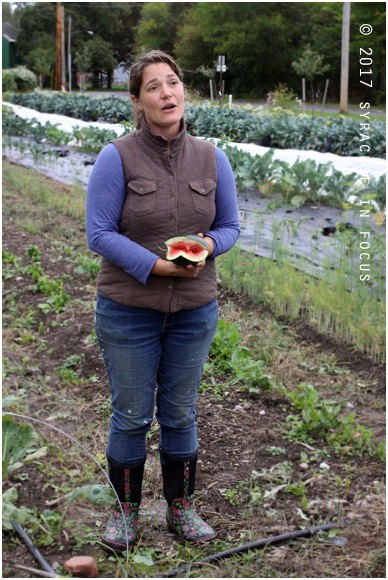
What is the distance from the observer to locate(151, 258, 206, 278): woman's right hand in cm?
175

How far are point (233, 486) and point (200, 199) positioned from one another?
4.73 feet

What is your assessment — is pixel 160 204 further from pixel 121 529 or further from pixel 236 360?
pixel 236 360

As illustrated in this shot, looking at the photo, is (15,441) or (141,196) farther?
(15,441)

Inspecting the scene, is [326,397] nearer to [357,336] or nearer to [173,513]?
[357,336]

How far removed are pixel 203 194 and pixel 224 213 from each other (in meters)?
0.16

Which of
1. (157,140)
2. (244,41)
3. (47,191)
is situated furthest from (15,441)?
(47,191)

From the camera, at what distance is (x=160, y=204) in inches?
71.2

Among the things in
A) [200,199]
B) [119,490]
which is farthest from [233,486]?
[200,199]

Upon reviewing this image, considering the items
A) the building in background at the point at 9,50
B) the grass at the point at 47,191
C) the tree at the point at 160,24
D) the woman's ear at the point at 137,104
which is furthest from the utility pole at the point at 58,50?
the woman's ear at the point at 137,104

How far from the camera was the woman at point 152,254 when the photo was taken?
179 centimetres

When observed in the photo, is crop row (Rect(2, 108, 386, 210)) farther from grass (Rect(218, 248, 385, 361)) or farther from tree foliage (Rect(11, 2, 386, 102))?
grass (Rect(218, 248, 385, 361))

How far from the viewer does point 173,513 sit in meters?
2.19

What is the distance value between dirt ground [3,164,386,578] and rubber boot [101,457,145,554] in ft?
0.24

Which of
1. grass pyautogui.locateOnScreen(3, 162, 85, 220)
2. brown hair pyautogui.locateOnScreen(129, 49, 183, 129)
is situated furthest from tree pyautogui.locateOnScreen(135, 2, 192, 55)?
grass pyautogui.locateOnScreen(3, 162, 85, 220)
